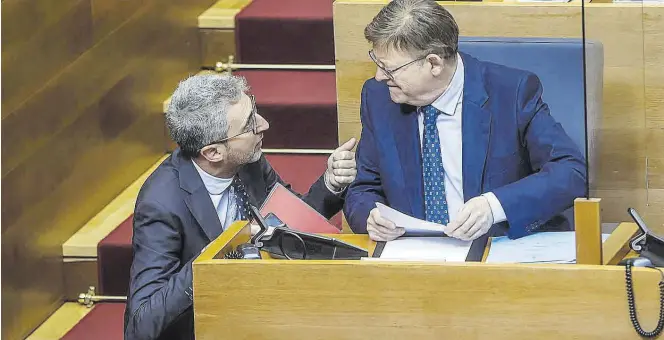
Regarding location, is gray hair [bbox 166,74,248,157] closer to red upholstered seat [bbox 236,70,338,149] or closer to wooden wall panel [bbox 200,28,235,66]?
red upholstered seat [bbox 236,70,338,149]

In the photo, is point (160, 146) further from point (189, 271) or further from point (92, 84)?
point (189, 271)

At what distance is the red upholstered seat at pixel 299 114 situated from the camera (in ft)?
13.8

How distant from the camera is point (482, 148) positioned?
2805mm

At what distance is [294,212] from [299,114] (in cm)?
139

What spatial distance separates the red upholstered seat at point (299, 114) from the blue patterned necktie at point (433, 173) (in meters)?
1.33

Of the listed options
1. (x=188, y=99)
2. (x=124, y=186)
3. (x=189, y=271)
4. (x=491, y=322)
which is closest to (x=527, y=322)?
(x=491, y=322)

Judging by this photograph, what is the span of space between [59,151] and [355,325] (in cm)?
173

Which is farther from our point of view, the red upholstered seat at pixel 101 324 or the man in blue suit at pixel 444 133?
the red upholstered seat at pixel 101 324

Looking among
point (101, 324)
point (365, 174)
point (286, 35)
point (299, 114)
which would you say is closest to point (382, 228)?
point (365, 174)

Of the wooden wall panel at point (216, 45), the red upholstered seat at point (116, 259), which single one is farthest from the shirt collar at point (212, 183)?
the wooden wall panel at point (216, 45)

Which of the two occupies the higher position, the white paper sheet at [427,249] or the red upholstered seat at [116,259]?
the white paper sheet at [427,249]

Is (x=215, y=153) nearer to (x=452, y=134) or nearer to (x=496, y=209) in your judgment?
(x=452, y=134)

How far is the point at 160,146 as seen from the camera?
4.34 meters

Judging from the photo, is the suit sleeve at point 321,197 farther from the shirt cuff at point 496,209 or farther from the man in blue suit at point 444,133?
the shirt cuff at point 496,209
